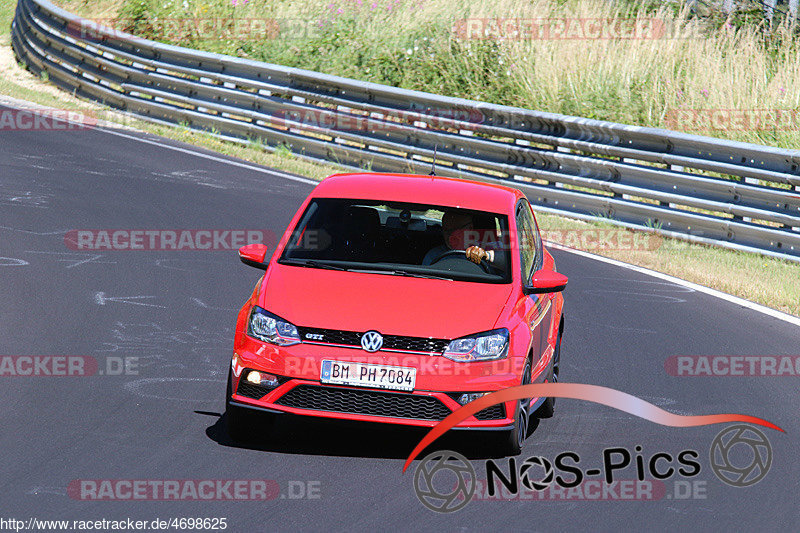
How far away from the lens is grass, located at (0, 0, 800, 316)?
16.2 meters

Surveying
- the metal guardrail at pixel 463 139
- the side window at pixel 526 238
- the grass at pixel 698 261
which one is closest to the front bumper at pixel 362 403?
the side window at pixel 526 238

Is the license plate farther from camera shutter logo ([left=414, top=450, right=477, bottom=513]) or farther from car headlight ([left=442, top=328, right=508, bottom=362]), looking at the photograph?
camera shutter logo ([left=414, top=450, right=477, bottom=513])

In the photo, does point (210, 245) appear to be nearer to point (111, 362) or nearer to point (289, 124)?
point (111, 362)

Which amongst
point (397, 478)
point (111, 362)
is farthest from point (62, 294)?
point (397, 478)

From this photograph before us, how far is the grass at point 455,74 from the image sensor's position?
1617cm

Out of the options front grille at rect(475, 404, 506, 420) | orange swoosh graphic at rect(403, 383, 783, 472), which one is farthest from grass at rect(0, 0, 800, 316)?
front grille at rect(475, 404, 506, 420)

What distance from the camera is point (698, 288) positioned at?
13945 millimetres

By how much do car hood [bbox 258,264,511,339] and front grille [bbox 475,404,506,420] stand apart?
451 mm

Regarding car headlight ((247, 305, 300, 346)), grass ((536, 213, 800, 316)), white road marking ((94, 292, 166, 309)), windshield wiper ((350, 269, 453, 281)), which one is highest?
windshield wiper ((350, 269, 453, 281))

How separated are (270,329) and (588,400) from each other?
277 centimetres

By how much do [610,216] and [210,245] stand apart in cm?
568

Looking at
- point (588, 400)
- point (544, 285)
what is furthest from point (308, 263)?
point (588, 400)

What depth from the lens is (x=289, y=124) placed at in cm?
2069

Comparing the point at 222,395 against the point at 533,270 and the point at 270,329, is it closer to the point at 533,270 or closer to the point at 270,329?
the point at 270,329
